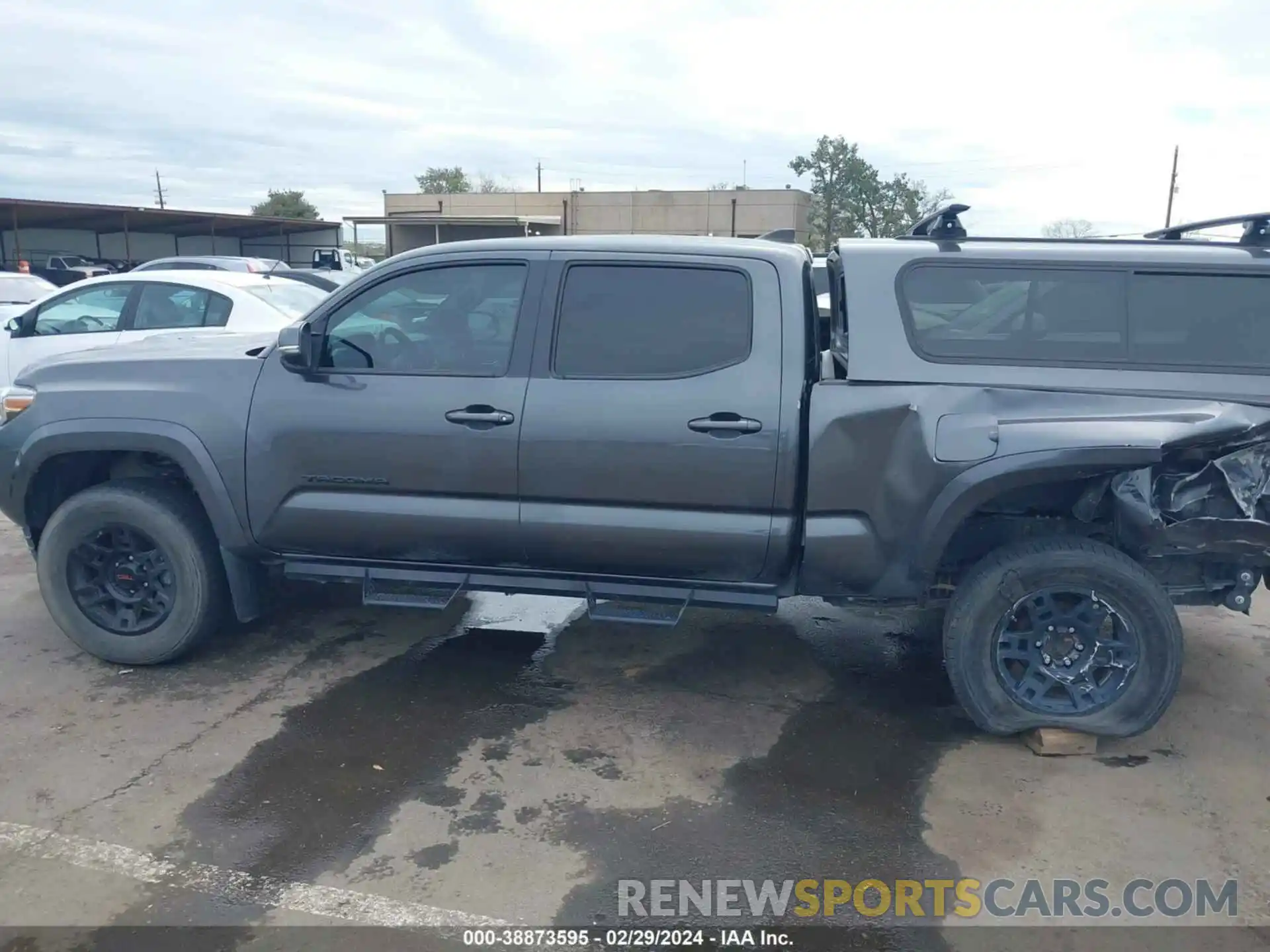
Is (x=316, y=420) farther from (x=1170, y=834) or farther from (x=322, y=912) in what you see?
(x=1170, y=834)

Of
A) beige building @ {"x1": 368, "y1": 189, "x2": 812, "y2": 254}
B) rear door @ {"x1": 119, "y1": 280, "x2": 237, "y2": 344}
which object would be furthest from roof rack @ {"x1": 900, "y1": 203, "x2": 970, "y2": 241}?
beige building @ {"x1": 368, "y1": 189, "x2": 812, "y2": 254}

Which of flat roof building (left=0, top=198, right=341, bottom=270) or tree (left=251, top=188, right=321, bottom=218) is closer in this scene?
flat roof building (left=0, top=198, right=341, bottom=270)

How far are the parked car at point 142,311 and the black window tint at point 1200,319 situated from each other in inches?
275

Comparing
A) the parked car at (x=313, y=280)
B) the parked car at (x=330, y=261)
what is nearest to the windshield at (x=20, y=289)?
the parked car at (x=313, y=280)

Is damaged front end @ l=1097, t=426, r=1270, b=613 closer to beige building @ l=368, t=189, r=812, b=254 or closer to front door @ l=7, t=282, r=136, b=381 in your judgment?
front door @ l=7, t=282, r=136, b=381

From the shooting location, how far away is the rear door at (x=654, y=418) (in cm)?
396

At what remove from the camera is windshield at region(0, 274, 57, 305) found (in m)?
13.4

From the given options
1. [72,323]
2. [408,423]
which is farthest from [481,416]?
[72,323]

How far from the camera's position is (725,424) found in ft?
12.9

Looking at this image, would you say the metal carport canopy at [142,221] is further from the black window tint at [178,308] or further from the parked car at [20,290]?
the black window tint at [178,308]

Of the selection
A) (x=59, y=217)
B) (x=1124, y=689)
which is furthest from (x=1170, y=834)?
(x=59, y=217)

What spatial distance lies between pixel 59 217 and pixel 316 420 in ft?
110

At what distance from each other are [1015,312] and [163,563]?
13.1 ft

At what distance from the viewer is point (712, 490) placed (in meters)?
3.99
